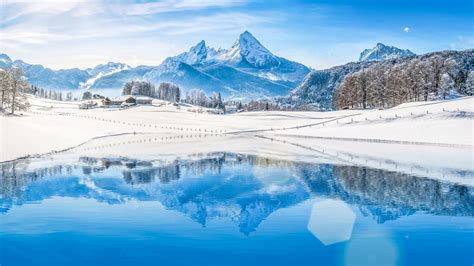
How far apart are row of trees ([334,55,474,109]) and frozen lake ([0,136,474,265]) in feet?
340

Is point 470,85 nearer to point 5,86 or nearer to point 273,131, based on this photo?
point 273,131

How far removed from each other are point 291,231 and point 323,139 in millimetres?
67876

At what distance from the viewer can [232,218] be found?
25.0 metres

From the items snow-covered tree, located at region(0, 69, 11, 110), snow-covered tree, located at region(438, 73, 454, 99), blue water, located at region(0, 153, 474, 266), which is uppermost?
snow-covered tree, located at region(438, 73, 454, 99)

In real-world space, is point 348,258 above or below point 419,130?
below

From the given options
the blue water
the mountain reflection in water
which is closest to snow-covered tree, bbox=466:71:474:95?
the mountain reflection in water

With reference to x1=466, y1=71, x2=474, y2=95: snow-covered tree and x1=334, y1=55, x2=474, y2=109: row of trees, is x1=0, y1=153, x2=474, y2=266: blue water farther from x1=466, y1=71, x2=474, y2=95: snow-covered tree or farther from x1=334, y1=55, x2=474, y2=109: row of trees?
x1=466, y1=71, x2=474, y2=95: snow-covered tree

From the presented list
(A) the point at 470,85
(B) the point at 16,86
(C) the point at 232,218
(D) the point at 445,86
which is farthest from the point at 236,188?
(A) the point at 470,85

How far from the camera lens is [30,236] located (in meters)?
21.0

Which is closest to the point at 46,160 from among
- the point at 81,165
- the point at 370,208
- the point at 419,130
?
the point at 81,165

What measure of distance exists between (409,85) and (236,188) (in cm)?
12439

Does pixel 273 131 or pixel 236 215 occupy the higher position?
pixel 273 131

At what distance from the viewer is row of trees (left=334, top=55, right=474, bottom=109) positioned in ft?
464

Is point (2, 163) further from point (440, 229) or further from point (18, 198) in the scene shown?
point (440, 229)
